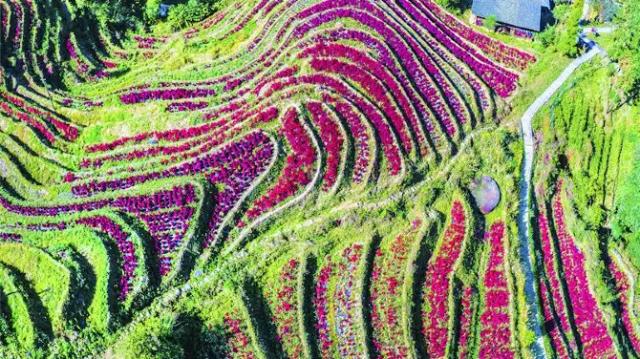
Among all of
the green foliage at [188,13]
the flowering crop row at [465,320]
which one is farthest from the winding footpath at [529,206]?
the green foliage at [188,13]

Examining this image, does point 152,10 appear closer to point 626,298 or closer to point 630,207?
A: point 630,207

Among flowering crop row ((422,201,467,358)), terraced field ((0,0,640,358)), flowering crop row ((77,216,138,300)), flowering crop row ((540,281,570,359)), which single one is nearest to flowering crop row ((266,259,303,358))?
terraced field ((0,0,640,358))

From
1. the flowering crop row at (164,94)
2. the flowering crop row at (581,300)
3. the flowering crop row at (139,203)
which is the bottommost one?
the flowering crop row at (581,300)

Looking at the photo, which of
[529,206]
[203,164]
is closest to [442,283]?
[529,206]

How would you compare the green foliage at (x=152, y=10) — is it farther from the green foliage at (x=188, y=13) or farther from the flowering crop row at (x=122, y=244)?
the flowering crop row at (x=122, y=244)

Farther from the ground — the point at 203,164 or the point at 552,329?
the point at 203,164

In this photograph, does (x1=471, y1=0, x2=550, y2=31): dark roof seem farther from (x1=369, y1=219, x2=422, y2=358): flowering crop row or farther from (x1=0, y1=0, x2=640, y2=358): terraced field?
(x1=369, y1=219, x2=422, y2=358): flowering crop row
